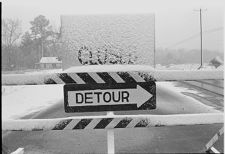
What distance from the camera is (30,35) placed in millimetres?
77625

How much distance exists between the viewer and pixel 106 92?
2.87m

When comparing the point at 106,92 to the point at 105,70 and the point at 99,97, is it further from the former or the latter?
the point at 105,70

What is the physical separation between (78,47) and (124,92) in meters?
0.61

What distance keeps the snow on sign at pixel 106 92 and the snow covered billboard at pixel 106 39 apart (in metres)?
0.17

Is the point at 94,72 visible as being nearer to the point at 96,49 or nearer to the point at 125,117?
the point at 96,49

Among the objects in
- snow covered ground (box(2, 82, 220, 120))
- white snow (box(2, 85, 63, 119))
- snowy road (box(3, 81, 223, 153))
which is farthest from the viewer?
white snow (box(2, 85, 63, 119))

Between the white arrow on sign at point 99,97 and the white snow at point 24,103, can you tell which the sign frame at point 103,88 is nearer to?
the white arrow on sign at point 99,97

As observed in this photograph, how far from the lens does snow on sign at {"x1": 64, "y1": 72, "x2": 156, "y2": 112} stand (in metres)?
2.85

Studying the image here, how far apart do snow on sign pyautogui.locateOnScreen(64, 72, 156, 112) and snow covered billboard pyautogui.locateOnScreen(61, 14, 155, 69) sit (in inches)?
6.5

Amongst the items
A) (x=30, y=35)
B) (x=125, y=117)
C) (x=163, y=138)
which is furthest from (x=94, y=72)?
(x=30, y=35)

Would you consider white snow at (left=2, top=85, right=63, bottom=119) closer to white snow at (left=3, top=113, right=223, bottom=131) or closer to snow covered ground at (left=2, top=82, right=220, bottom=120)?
snow covered ground at (left=2, top=82, right=220, bottom=120)

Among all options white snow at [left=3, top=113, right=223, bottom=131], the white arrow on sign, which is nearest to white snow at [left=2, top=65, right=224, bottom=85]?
the white arrow on sign

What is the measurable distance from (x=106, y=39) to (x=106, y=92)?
50 cm

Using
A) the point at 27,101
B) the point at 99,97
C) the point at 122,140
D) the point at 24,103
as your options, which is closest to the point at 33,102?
the point at 24,103
